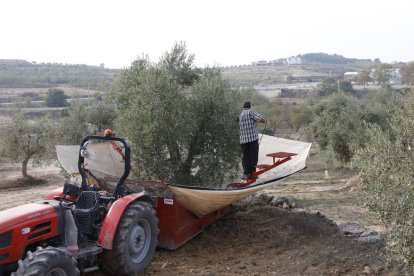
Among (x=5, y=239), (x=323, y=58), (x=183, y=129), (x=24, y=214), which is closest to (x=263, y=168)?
(x=183, y=129)

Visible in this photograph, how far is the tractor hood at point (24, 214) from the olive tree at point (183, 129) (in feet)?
13.0

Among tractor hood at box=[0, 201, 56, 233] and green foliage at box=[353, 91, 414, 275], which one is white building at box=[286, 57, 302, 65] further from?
tractor hood at box=[0, 201, 56, 233]

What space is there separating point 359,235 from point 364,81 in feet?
311

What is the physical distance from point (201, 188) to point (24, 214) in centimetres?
333

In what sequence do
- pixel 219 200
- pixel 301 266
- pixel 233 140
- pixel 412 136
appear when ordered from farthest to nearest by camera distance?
1. pixel 233 140
2. pixel 219 200
3. pixel 301 266
4. pixel 412 136

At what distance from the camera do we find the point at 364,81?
97.8 meters

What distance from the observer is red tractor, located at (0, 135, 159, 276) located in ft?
18.9

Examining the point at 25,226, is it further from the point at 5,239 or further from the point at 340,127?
the point at 340,127

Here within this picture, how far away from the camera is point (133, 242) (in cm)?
738

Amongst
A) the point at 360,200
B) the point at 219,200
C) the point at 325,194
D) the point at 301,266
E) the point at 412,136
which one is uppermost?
the point at 412,136

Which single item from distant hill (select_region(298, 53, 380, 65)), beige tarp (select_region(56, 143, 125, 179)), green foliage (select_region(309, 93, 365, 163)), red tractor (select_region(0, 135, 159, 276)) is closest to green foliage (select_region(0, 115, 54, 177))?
beige tarp (select_region(56, 143, 125, 179))

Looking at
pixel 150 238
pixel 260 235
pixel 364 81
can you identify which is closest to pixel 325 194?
pixel 260 235

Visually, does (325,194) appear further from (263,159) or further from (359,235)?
(359,235)

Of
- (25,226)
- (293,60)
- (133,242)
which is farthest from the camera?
(293,60)
